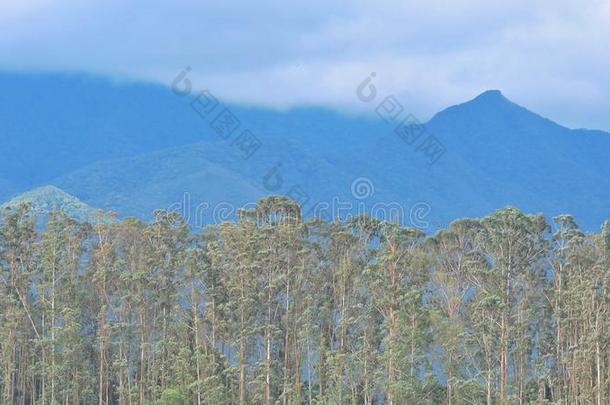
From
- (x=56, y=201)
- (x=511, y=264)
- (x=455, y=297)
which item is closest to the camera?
(x=511, y=264)

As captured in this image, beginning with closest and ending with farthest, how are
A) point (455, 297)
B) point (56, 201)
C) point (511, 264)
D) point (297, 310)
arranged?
point (511, 264), point (455, 297), point (297, 310), point (56, 201)

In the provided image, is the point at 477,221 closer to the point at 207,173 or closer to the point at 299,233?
the point at 299,233

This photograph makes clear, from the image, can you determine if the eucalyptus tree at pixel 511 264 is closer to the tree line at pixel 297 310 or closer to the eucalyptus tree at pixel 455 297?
the tree line at pixel 297 310

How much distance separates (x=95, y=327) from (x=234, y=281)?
1129 centimetres

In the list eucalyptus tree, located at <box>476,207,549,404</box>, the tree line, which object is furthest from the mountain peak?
eucalyptus tree, located at <box>476,207,549,404</box>

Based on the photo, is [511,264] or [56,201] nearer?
[511,264]

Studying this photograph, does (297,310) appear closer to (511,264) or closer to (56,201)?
(511,264)

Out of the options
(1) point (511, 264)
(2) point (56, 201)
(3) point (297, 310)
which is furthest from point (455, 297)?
(2) point (56, 201)

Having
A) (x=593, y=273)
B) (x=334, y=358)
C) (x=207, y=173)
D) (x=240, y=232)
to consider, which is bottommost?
(x=334, y=358)

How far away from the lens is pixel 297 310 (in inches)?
2484

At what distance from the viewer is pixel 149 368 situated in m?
63.0

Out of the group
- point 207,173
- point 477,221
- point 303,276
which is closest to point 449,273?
point 477,221

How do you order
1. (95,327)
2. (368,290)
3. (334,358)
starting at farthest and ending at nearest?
1. (95,327)
2. (368,290)
3. (334,358)

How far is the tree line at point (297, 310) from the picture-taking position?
56.3 metres
